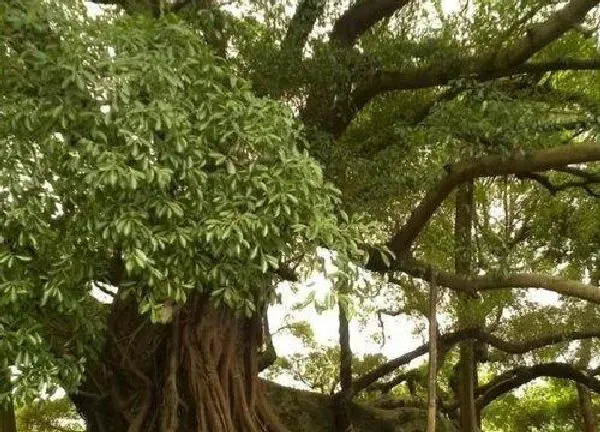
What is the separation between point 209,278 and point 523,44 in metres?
2.68

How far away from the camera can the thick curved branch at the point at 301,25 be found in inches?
200

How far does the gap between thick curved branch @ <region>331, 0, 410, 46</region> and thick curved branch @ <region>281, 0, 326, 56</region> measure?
15.6 inches

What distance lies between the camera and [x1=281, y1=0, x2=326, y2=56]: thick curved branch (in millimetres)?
5082

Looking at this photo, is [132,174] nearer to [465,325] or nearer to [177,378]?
[177,378]

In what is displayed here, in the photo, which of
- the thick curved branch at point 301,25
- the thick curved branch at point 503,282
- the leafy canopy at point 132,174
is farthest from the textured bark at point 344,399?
the leafy canopy at point 132,174

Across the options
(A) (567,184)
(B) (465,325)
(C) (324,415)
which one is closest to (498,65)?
(A) (567,184)

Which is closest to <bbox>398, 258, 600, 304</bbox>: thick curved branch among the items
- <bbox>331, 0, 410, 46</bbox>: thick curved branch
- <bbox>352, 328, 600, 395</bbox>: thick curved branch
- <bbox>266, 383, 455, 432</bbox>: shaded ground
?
<bbox>352, 328, 600, 395</bbox>: thick curved branch

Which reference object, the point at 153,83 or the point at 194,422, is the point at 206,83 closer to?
the point at 153,83

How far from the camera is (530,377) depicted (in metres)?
7.84

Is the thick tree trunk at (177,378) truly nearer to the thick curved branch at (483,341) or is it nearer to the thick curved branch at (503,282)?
the thick curved branch at (503,282)

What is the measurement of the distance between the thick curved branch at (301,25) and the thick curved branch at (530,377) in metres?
4.50

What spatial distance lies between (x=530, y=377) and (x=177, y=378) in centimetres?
450

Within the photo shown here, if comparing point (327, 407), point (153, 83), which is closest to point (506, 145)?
point (153, 83)

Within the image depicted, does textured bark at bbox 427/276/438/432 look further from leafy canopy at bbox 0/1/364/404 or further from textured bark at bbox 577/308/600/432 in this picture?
textured bark at bbox 577/308/600/432
